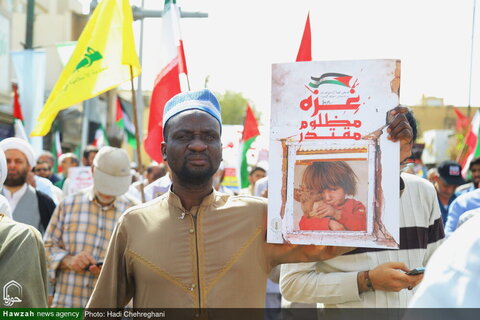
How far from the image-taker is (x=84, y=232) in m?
5.36

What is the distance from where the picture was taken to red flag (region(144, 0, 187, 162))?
583 centimetres

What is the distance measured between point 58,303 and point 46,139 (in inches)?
813

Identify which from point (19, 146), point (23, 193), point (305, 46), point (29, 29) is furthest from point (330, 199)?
point (29, 29)

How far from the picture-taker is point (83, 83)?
17.7ft

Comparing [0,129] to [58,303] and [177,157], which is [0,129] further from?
[177,157]

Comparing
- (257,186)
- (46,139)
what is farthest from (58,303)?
(46,139)

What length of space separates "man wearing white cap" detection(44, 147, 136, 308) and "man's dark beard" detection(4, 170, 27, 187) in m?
0.65

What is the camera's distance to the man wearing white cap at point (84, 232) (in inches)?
206

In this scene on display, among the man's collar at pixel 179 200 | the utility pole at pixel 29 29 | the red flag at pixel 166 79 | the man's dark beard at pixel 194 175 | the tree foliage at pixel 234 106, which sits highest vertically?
the utility pole at pixel 29 29

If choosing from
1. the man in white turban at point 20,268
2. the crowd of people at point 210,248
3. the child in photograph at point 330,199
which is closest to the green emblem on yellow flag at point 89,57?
the crowd of people at point 210,248

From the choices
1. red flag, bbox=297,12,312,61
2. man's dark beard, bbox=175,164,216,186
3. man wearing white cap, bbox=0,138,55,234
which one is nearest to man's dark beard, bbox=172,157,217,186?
man's dark beard, bbox=175,164,216,186

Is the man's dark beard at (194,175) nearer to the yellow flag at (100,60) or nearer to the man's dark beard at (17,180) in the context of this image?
the yellow flag at (100,60)

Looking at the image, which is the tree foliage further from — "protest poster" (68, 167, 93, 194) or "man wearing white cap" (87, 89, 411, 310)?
"man wearing white cap" (87, 89, 411, 310)

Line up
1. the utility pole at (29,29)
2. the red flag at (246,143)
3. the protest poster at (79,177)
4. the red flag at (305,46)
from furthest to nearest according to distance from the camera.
A: 1. the utility pole at (29,29)
2. the red flag at (246,143)
3. the protest poster at (79,177)
4. the red flag at (305,46)
